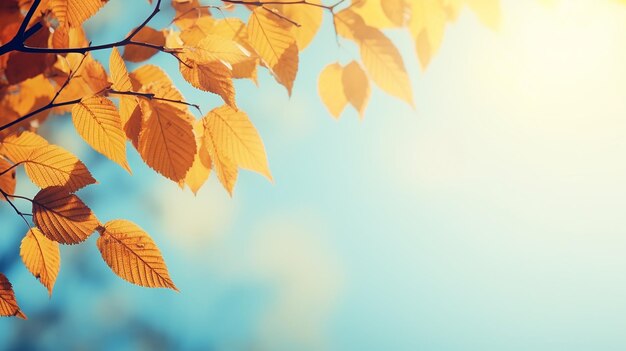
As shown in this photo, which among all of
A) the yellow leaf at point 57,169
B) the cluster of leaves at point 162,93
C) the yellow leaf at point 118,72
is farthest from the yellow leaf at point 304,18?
the yellow leaf at point 57,169

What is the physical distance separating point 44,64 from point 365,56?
50cm

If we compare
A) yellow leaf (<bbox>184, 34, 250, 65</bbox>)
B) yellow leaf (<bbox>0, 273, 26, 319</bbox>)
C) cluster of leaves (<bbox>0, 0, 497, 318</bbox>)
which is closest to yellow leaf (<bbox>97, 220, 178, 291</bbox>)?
cluster of leaves (<bbox>0, 0, 497, 318</bbox>)

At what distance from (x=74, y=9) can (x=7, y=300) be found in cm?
35

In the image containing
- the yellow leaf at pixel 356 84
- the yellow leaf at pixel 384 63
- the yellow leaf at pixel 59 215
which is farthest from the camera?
the yellow leaf at pixel 356 84

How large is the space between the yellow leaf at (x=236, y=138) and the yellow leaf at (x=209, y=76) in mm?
52

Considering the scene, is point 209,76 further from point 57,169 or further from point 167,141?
point 57,169

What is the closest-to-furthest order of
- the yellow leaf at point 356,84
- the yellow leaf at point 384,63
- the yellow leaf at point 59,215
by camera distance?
the yellow leaf at point 59,215
the yellow leaf at point 384,63
the yellow leaf at point 356,84

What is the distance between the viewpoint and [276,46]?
1.80ft

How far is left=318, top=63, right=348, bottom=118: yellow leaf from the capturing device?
27.9 inches

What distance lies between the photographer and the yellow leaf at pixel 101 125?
1.65 feet

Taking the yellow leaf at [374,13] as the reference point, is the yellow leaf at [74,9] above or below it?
below

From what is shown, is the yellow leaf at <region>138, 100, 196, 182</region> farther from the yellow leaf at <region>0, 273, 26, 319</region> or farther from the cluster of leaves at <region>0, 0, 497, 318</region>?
the yellow leaf at <region>0, 273, 26, 319</region>

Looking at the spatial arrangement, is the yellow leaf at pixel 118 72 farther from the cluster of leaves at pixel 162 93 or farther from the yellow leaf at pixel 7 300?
the yellow leaf at pixel 7 300

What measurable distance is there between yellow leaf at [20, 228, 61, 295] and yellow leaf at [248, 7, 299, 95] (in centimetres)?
38
